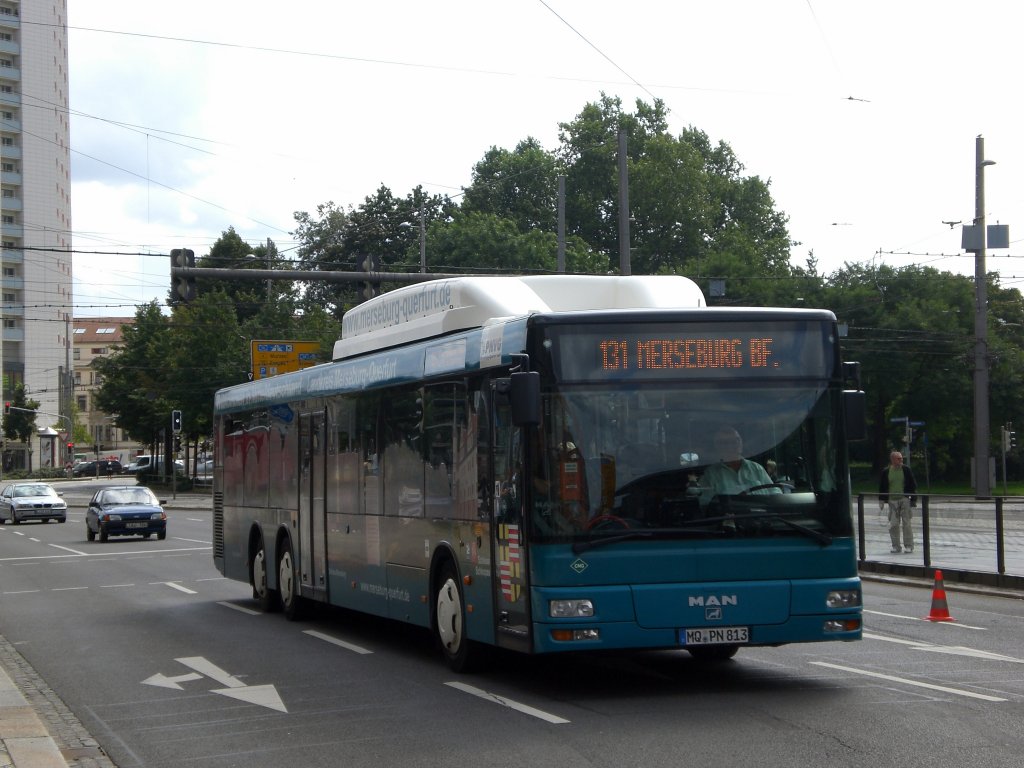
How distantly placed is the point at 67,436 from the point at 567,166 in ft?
188

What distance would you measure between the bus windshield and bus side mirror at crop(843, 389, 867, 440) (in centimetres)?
23

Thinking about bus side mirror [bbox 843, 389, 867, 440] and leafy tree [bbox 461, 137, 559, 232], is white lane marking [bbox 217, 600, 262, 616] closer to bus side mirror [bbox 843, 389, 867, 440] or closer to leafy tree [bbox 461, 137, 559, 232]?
bus side mirror [bbox 843, 389, 867, 440]

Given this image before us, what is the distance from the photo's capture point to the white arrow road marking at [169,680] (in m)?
11.7

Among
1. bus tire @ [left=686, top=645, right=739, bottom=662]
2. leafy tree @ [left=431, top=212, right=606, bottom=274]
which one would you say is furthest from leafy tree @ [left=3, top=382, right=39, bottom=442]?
bus tire @ [left=686, top=645, right=739, bottom=662]

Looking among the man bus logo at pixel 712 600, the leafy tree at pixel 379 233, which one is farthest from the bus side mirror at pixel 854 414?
the leafy tree at pixel 379 233

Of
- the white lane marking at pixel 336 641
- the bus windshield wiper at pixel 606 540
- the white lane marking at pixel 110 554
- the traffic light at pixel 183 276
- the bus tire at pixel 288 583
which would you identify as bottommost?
the white lane marking at pixel 110 554

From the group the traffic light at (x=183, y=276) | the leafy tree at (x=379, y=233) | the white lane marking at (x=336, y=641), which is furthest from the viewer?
the leafy tree at (x=379, y=233)

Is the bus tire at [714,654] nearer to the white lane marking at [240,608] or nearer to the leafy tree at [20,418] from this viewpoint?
the white lane marking at [240,608]

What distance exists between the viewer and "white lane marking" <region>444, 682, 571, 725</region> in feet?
30.3

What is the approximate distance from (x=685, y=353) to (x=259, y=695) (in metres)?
4.09

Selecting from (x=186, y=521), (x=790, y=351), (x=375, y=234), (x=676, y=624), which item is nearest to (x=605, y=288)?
(x=790, y=351)

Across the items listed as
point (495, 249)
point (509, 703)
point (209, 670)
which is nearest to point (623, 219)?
point (209, 670)

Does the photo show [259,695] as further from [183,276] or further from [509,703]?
[183,276]

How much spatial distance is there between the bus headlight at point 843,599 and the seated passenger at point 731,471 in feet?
2.85
